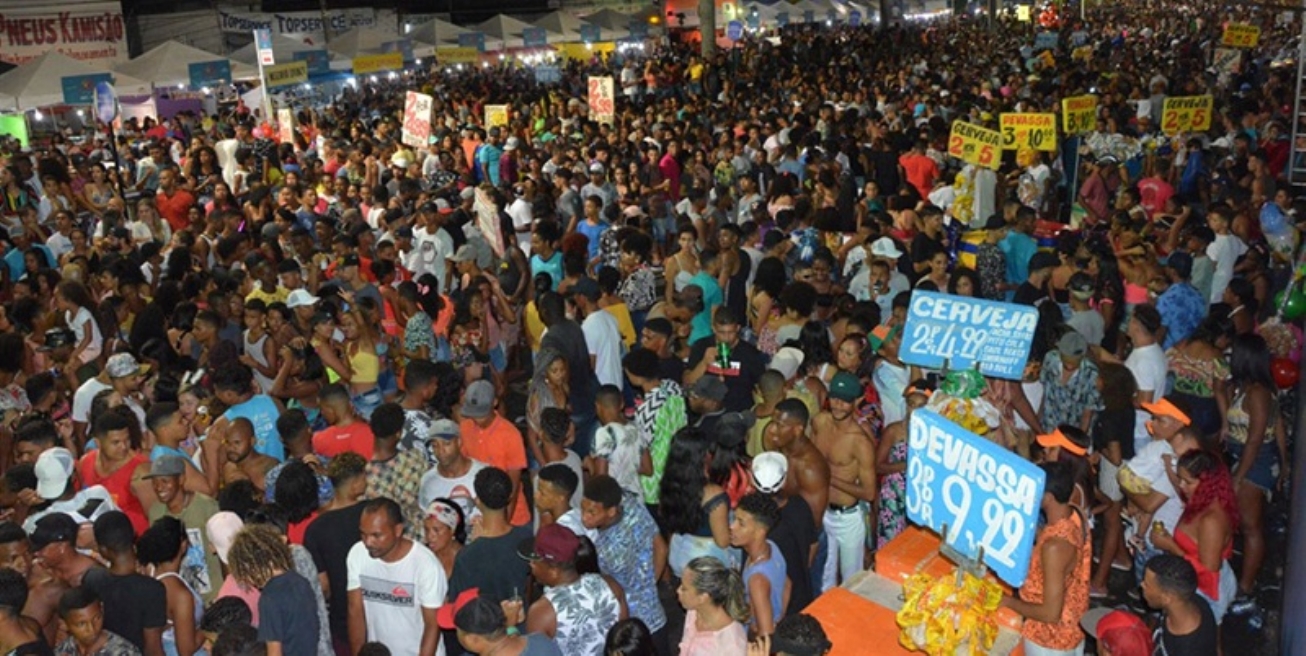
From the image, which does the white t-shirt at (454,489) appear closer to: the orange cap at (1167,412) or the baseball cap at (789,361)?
the baseball cap at (789,361)

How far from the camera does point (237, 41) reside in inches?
1394

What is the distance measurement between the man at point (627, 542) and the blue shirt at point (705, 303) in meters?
3.56

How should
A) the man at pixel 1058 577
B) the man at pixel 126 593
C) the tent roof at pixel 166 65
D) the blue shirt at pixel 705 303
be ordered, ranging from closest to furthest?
the man at pixel 1058 577, the man at pixel 126 593, the blue shirt at pixel 705 303, the tent roof at pixel 166 65

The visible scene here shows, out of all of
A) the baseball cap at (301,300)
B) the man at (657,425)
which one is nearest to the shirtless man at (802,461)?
the man at (657,425)

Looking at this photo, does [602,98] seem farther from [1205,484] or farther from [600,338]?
[1205,484]

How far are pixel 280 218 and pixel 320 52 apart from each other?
553 inches

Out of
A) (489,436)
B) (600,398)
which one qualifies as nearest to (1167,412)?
(600,398)

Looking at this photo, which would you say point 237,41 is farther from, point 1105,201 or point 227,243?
point 1105,201

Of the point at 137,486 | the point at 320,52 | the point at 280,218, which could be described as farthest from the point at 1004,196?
the point at 320,52

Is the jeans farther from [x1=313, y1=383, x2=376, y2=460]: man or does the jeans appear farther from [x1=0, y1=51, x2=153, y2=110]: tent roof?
[x1=0, y1=51, x2=153, y2=110]: tent roof

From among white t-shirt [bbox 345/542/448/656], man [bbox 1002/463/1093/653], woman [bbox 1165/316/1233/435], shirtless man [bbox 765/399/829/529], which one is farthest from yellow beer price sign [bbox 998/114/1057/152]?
white t-shirt [bbox 345/542/448/656]

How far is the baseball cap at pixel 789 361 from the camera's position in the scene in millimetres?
7191

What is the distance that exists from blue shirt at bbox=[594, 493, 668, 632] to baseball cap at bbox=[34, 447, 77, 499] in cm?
288

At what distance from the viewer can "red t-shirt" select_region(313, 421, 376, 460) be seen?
20.7 ft
